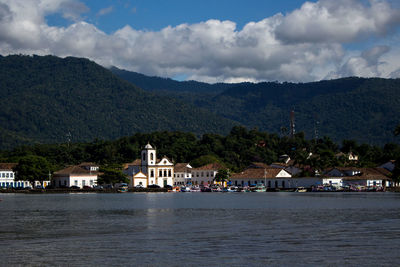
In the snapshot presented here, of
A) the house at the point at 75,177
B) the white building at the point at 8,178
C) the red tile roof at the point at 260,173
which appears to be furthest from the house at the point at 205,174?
the white building at the point at 8,178

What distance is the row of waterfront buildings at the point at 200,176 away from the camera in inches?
5714

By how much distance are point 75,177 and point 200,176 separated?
1333 inches

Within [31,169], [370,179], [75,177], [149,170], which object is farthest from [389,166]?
→ [31,169]

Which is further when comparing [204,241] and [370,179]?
[370,179]

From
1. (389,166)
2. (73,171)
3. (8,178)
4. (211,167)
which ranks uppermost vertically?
(211,167)

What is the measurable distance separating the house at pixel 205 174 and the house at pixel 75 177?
27.2 meters

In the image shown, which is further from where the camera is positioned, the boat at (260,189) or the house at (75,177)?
the house at (75,177)

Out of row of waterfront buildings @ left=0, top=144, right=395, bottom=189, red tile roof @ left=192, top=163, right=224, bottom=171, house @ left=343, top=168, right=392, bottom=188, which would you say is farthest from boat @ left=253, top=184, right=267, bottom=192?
red tile roof @ left=192, top=163, right=224, bottom=171

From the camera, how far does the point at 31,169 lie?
478 feet

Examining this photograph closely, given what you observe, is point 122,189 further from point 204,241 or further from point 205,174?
point 204,241

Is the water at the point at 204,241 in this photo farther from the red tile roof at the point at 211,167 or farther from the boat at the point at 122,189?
the red tile roof at the point at 211,167

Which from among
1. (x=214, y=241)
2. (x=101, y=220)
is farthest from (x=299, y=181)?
(x=214, y=241)

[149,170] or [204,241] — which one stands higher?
[149,170]

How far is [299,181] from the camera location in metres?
151
